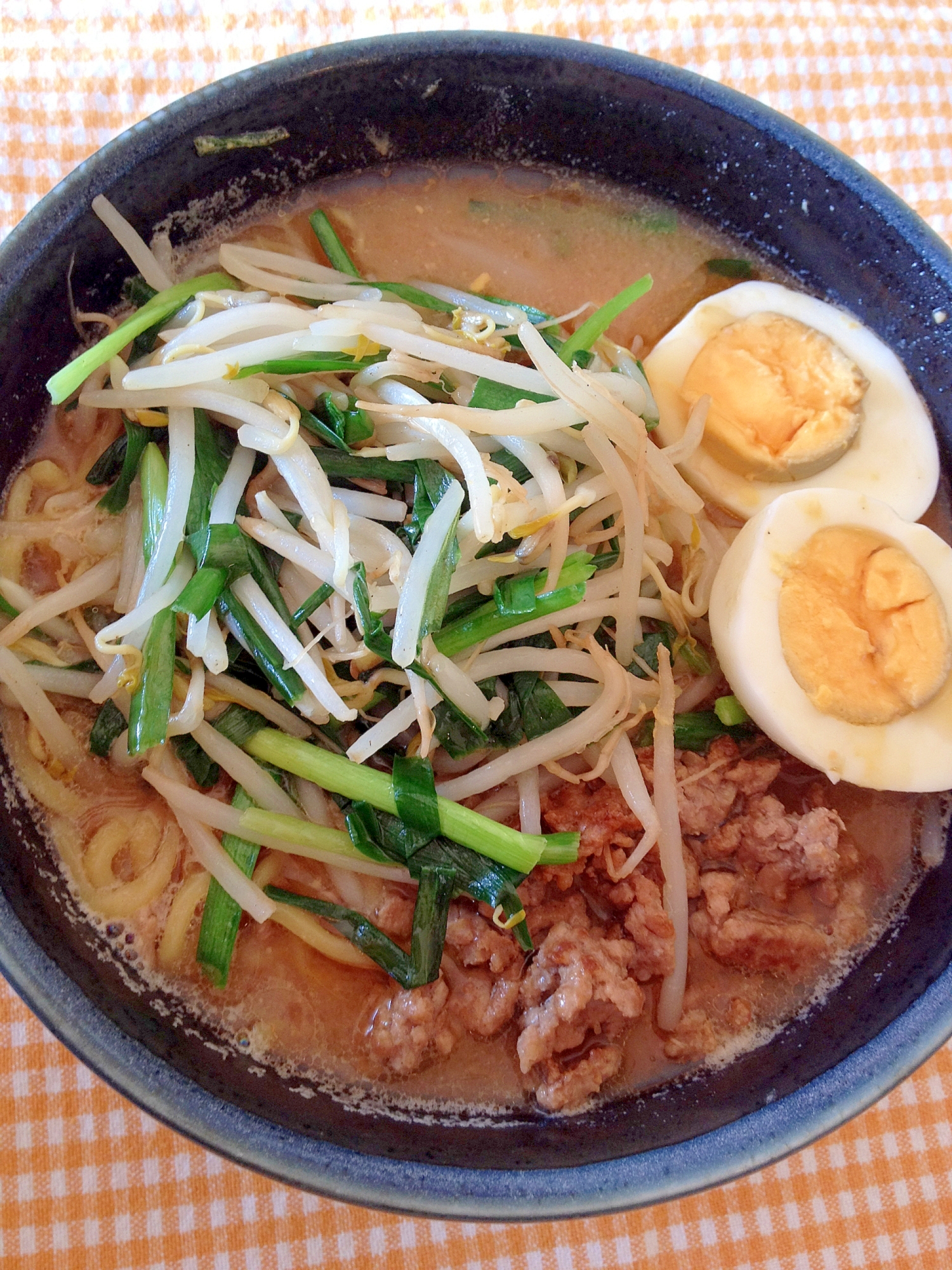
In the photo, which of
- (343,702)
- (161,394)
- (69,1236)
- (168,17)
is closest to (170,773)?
(343,702)

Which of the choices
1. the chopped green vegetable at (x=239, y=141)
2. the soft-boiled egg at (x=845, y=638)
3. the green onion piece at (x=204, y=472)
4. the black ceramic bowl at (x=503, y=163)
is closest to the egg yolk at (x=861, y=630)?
the soft-boiled egg at (x=845, y=638)

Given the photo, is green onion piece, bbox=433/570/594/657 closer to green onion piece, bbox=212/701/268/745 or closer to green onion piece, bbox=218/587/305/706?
green onion piece, bbox=218/587/305/706

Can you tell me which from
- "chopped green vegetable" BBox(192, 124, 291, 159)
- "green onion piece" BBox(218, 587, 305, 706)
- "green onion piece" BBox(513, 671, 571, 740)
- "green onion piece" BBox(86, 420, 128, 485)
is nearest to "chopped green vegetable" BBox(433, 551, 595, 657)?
"green onion piece" BBox(513, 671, 571, 740)

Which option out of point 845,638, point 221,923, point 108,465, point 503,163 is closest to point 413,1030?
point 221,923

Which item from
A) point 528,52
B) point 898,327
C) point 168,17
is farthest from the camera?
point 168,17

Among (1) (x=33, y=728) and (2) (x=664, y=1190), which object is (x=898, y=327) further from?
(1) (x=33, y=728)
